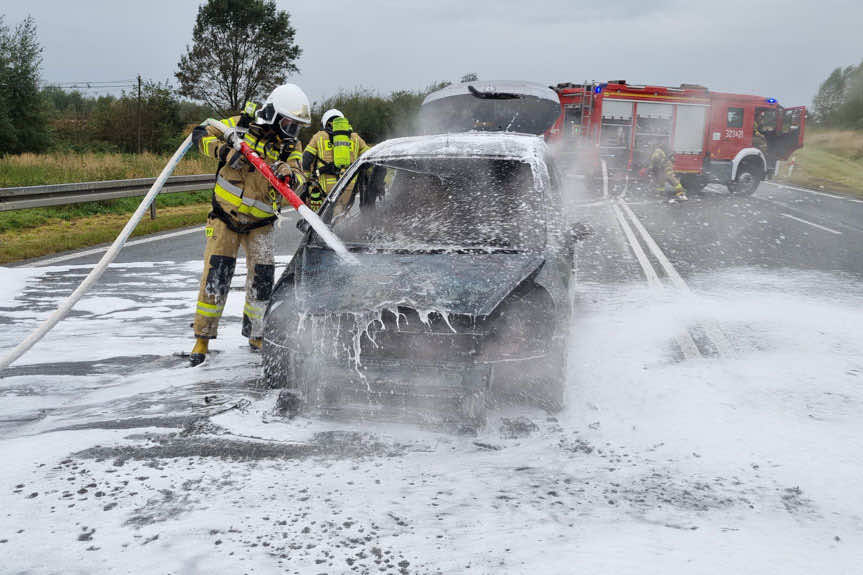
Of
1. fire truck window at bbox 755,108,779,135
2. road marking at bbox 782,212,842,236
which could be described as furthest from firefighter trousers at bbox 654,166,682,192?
road marking at bbox 782,212,842,236

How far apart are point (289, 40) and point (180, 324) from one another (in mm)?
42158

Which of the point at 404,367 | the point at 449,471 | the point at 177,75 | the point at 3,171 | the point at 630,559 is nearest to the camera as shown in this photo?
the point at 630,559

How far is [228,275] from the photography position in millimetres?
4969

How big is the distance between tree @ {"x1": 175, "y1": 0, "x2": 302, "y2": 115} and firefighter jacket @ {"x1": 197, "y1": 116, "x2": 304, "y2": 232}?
37.8 m

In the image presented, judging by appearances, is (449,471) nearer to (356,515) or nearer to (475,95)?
(356,515)

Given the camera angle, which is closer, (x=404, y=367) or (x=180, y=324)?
(x=404, y=367)

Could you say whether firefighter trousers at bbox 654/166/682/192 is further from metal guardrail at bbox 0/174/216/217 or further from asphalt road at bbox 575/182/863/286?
metal guardrail at bbox 0/174/216/217

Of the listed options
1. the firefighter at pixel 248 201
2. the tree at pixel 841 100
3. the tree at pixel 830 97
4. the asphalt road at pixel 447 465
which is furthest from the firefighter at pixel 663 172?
the tree at pixel 830 97

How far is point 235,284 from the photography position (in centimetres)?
761

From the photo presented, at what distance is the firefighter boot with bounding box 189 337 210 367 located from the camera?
4.79 m

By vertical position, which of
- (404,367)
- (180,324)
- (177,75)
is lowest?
(180,324)

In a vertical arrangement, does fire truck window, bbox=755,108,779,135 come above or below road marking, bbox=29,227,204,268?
above

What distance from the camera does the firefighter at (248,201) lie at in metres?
4.80

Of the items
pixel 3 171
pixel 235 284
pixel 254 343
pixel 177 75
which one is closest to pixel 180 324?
pixel 254 343
